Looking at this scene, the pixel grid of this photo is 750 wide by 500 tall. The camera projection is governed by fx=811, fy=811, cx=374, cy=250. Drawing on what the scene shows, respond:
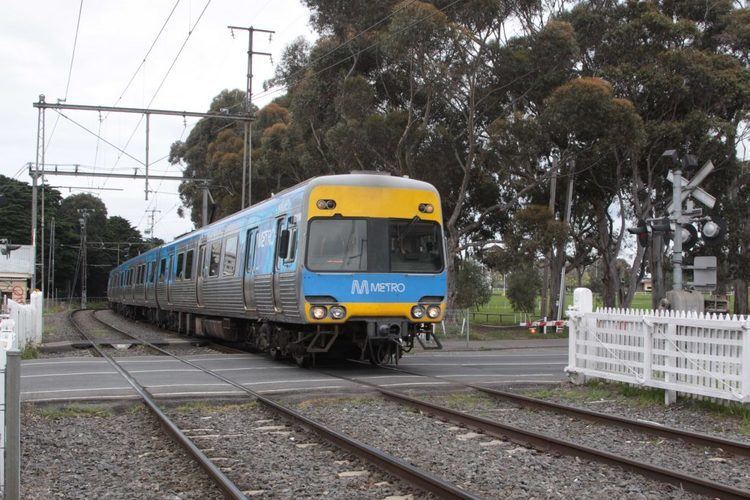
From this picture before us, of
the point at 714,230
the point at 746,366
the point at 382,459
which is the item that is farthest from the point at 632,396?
the point at 382,459

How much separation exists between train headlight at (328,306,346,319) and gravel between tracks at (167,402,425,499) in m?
3.08

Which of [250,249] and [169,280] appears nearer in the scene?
[250,249]

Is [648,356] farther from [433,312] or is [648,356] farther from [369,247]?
[369,247]

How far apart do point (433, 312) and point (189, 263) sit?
447 inches

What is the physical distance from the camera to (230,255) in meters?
18.2

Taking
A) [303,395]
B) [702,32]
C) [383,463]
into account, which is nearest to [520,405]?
[303,395]

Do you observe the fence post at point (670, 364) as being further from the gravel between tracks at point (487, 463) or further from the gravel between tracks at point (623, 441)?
the gravel between tracks at point (487, 463)

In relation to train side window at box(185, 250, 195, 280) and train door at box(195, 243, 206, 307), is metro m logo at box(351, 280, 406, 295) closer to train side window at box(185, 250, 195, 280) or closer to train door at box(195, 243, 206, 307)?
train door at box(195, 243, 206, 307)

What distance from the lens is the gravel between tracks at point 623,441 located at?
706 cm

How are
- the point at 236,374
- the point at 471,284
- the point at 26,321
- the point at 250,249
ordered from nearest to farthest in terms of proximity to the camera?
the point at 236,374 < the point at 250,249 < the point at 26,321 < the point at 471,284

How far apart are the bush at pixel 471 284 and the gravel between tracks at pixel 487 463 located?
1460 inches

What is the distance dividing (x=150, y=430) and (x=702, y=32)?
2652cm

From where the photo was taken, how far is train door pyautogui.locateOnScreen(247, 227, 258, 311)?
1605cm

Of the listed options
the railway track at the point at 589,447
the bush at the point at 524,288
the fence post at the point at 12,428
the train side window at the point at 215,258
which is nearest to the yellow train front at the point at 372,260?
the railway track at the point at 589,447
